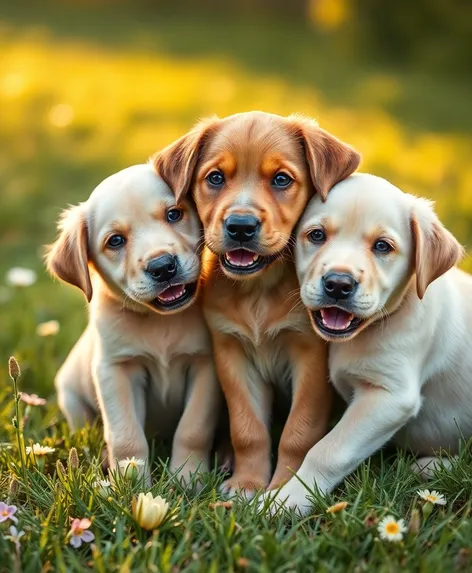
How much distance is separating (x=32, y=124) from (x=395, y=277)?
8.87 m

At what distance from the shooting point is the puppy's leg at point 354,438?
3459 mm

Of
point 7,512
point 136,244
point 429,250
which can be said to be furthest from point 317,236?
point 7,512

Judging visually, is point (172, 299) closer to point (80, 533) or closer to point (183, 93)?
point (80, 533)

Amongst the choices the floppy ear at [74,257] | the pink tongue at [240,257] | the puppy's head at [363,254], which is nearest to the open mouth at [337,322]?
the puppy's head at [363,254]

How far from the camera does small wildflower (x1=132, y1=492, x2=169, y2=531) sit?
9.71ft

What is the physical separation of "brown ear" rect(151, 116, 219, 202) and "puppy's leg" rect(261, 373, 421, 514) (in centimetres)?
121

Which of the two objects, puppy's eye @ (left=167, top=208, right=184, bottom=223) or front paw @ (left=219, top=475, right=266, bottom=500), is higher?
puppy's eye @ (left=167, top=208, right=184, bottom=223)

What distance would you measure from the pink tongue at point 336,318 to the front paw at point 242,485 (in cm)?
78

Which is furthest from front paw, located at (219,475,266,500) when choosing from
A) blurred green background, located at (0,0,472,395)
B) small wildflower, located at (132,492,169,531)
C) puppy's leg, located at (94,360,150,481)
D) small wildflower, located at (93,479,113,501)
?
blurred green background, located at (0,0,472,395)

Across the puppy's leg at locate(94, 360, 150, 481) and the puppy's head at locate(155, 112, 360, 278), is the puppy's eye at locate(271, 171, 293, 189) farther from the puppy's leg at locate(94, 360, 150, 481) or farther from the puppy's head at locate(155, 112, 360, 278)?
the puppy's leg at locate(94, 360, 150, 481)

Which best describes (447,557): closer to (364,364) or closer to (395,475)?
(395,475)

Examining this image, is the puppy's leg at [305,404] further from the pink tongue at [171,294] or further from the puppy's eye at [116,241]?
the puppy's eye at [116,241]

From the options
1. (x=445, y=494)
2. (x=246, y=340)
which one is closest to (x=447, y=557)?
(x=445, y=494)

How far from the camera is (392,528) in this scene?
2893 millimetres
